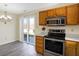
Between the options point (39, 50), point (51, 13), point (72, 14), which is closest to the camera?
point (72, 14)

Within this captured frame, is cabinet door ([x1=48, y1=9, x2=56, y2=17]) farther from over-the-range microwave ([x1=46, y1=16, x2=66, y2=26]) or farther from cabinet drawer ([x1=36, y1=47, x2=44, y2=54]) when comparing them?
cabinet drawer ([x1=36, y1=47, x2=44, y2=54])

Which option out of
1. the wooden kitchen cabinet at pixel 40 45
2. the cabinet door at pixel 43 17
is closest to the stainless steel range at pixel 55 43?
the wooden kitchen cabinet at pixel 40 45

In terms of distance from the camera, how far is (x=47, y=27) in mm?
4180

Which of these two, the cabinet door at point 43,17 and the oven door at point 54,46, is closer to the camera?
the oven door at point 54,46

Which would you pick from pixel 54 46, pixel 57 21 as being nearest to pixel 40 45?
pixel 54 46

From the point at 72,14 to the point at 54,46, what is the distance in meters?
1.19

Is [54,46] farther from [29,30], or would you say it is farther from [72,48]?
[29,30]

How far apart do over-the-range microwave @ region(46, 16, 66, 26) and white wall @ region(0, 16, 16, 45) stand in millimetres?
3018

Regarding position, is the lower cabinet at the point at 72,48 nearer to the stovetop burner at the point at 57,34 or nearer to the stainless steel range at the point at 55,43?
the stainless steel range at the point at 55,43

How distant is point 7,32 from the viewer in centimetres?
595

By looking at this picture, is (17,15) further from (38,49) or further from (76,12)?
(76,12)

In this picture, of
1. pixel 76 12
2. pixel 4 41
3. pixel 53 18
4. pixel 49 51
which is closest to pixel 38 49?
pixel 49 51

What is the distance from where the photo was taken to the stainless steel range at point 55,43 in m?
3.08

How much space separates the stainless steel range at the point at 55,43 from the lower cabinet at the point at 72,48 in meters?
0.19
